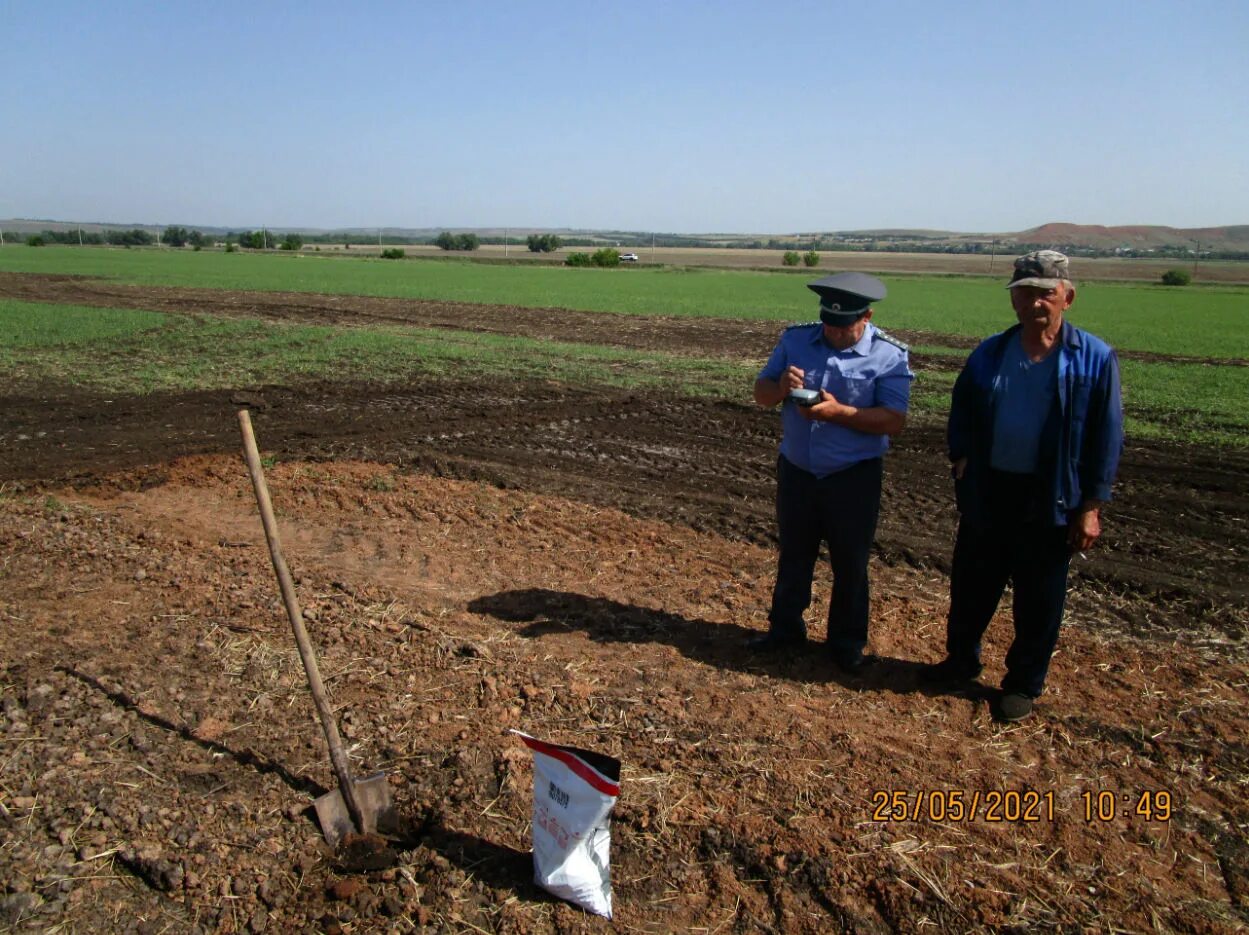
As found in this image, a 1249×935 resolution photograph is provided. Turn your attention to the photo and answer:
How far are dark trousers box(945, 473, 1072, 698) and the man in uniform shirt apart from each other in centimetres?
47

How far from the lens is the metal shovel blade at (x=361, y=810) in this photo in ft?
10.5

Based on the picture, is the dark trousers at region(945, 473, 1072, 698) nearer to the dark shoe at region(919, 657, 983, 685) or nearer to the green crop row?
the dark shoe at region(919, 657, 983, 685)

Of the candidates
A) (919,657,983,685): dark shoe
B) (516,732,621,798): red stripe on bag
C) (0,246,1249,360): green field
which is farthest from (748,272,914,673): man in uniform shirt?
(0,246,1249,360): green field

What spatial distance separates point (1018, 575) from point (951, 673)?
0.62 meters

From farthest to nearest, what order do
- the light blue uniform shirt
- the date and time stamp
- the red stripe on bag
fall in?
1. the light blue uniform shirt
2. the date and time stamp
3. the red stripe on bag

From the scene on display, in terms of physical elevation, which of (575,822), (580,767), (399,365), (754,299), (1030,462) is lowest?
(754,299)

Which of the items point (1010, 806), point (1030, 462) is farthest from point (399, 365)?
point (1010, 806)

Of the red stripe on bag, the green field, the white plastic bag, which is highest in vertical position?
the red stripe on bag

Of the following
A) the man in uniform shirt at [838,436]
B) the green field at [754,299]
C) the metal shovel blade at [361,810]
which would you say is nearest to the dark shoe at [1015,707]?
the man in uniform shirt at [838,436]

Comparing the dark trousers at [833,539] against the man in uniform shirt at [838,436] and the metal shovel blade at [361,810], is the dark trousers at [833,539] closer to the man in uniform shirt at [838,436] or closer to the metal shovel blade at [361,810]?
the man in uniform shirt at [838,436]

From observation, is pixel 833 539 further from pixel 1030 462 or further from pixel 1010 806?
pixel 1010 806

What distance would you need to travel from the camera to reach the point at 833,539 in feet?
14.3

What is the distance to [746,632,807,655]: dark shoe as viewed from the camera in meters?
4.65

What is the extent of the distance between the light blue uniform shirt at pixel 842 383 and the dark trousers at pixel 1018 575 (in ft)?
1.92
